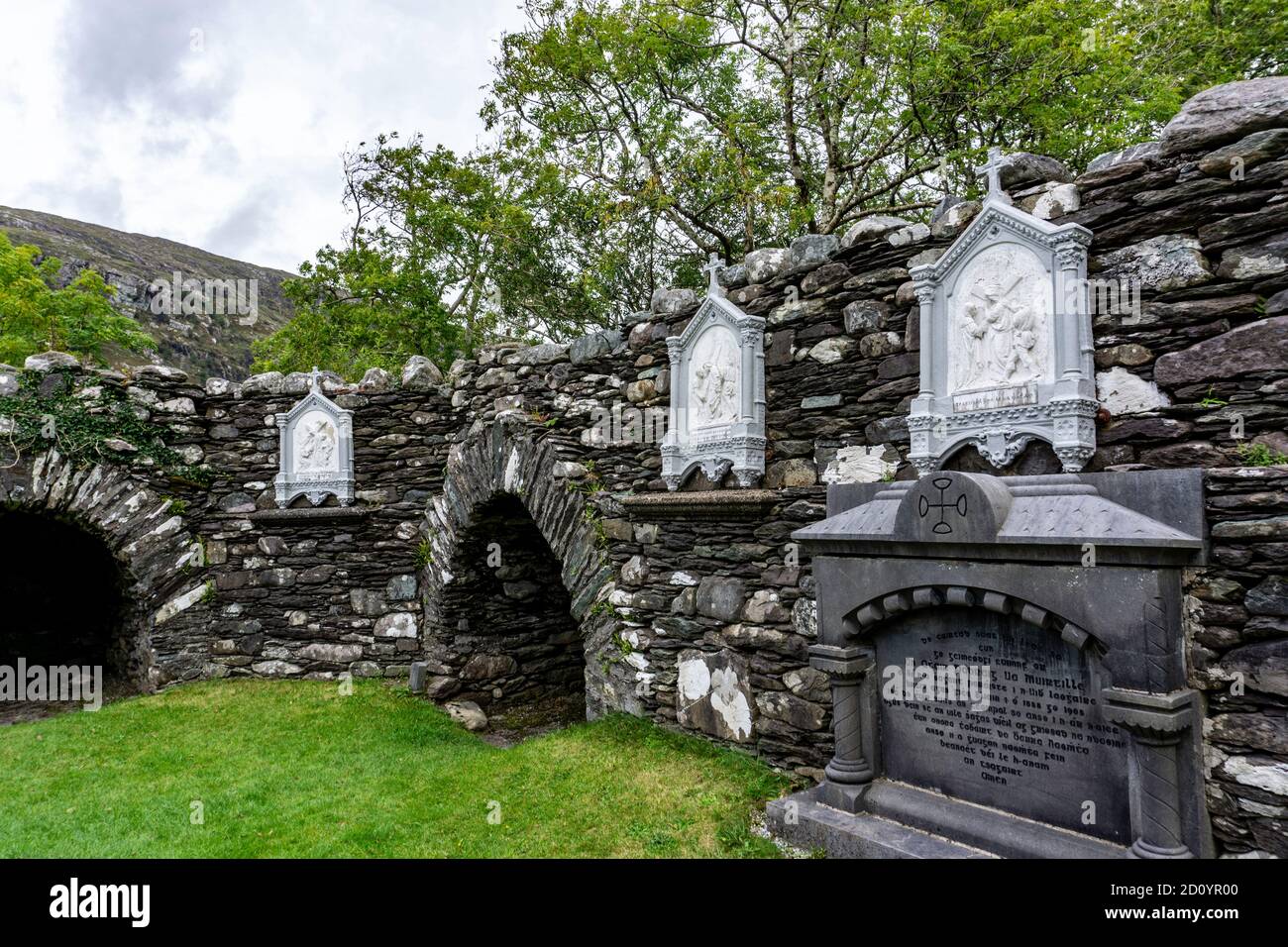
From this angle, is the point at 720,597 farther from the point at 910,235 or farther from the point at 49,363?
the point at 49,363

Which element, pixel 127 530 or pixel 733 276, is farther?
pixel 127 530

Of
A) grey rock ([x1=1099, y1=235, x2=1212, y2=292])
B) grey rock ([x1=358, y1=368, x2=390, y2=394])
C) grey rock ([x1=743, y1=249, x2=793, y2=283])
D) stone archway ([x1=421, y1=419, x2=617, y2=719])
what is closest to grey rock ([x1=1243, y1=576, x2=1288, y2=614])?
grey rock ([x1=1099, y1=235, x2=1212, y2=292])

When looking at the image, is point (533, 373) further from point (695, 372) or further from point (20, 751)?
point (20, 751)

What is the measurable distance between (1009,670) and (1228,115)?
8.68ft

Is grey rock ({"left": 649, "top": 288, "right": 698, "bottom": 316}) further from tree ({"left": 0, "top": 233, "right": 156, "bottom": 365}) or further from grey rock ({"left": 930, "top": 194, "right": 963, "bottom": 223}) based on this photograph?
tree ({"left": 0, "top": 233, "right": 156, "bottom": 365})

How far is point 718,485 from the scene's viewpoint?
5.32 metres

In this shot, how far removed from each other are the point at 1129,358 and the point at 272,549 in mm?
8556

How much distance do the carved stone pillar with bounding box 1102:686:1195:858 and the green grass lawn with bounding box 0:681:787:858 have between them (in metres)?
1.76

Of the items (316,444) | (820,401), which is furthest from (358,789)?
(316,444)

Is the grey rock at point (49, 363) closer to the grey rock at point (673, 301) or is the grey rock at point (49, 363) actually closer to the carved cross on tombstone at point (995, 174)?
the grey rock at point (673, 301)

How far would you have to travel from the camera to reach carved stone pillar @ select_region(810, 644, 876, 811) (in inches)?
156

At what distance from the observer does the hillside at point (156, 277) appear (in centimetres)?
3850

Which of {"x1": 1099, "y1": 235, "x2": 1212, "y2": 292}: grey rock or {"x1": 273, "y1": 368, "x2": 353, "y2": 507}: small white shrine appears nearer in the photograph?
{"x1": 1099, "y1": 235, "x2": 1212, "y2": 292}: grey rock
